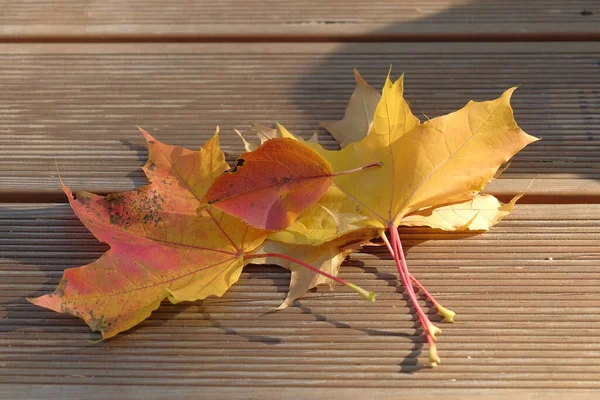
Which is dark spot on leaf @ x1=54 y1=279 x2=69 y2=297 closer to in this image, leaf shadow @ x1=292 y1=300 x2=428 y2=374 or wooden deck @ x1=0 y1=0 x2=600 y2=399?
wooden deck @ x1=0 y1=0 x2=600 y2=399

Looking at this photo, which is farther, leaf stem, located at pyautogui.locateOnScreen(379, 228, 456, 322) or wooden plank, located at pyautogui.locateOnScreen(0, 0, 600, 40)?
wooden plank, located at pyautogui.locateOnScreen(0, 0, 600, 40)

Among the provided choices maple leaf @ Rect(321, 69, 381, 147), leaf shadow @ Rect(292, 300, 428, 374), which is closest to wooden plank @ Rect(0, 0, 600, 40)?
maple leaf @ Rect(321, 69, 381, 147)

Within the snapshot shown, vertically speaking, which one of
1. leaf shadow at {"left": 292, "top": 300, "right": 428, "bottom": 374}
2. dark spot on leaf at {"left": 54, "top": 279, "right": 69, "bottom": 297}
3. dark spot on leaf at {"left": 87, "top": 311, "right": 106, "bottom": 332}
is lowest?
leaf shadow at {"left": 292, "top": 300, "right": 428, "bottom": 374}

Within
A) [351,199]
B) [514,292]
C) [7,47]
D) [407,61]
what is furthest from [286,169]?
[7,47]

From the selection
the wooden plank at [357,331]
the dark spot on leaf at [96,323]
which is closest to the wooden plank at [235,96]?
the wooden plank at [357,331]

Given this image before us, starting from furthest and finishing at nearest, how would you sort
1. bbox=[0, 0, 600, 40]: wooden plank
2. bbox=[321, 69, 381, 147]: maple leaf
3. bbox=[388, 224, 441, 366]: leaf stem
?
bbox=[0, 0, 600, 40]: wooden plank, bbox=[321, 69, 381, 147]: maple leaf, bbox=[388, 224, 441, 366]: leaf stem

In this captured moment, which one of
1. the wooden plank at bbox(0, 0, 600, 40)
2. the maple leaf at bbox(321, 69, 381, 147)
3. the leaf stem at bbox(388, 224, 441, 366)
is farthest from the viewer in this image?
the wooden plank at bbox(0, 0, 600, 40)

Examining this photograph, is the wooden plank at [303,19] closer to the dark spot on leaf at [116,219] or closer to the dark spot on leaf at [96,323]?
the dark spot on leaf at [116,219]

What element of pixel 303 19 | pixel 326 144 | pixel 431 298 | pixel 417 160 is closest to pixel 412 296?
pixel 431 298
